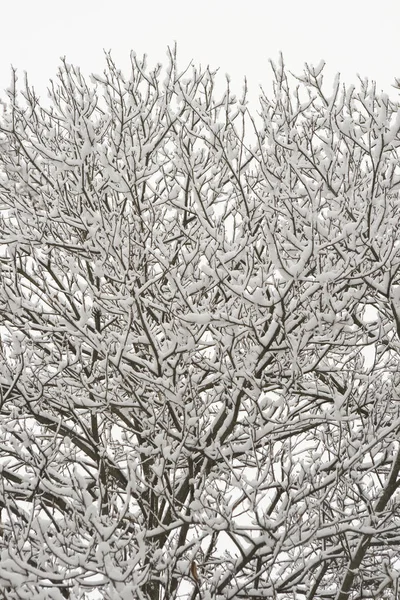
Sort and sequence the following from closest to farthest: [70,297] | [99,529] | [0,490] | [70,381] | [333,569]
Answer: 1. [99,529]
2. [0,490]
3. [70,297]
4. [70,381]
5. [333,569]

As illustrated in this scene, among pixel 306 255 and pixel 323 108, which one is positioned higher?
pixel 323 108

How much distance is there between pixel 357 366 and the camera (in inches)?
196

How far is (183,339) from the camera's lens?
442cm

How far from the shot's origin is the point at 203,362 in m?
4.47

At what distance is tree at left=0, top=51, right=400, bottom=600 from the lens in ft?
12.5

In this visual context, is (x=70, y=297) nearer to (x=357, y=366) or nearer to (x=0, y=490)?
(x=0, y=490)

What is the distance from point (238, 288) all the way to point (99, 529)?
1571mm

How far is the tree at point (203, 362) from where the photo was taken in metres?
3.81

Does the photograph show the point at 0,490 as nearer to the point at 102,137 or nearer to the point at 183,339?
the point at 183,339

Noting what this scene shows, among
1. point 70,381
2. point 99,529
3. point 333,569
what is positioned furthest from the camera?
point 333,569

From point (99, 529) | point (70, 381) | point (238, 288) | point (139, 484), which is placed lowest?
point (99, 529)

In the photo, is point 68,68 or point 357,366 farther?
point 68,68

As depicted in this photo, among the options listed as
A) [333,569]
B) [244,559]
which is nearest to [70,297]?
[244,559]

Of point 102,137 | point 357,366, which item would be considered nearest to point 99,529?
point 357,366
